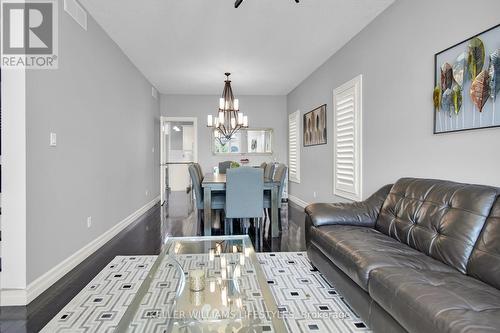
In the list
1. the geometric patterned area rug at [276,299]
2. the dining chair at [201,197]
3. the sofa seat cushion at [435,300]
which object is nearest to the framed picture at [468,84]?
the sofa seat cushion at [435,300]

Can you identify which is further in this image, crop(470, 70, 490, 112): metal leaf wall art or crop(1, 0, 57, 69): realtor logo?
crop(1, 0, 57, 69): realtor logo

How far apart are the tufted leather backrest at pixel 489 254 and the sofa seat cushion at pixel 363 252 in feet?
0.45

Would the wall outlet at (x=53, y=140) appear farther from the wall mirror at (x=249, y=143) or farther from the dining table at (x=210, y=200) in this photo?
the wall mirror at (x=249, y=143)

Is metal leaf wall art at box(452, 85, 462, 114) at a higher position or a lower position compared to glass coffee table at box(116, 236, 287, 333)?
higher

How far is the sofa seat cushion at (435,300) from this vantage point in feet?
3.93

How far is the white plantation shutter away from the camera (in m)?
3.91

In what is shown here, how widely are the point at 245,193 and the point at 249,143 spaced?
165 inches

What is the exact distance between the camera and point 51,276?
2562mm

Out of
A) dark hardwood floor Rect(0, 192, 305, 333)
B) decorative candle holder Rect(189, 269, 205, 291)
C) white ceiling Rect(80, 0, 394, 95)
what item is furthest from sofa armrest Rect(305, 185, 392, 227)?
white ceiling Rect(80, 0, 394, 95)

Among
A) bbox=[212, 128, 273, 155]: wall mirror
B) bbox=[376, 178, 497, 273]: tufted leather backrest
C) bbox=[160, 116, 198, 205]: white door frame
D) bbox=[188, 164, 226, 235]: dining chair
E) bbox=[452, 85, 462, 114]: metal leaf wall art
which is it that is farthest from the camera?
bbox=[212, 128, 273, 155]: wall mirror

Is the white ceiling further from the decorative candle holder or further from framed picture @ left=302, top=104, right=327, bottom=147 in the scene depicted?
the decorative candle holder

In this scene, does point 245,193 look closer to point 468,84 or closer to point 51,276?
point 51,276

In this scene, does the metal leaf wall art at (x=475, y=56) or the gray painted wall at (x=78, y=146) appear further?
the gray painted wall at (x=78, y=146)

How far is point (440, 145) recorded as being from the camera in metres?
2.57
